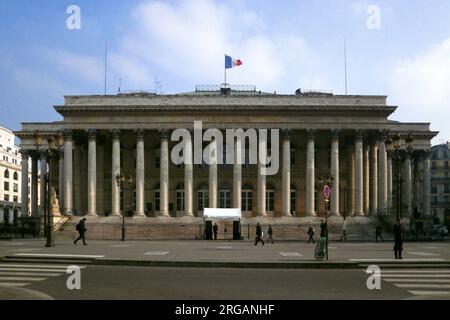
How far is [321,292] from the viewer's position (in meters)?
18.3

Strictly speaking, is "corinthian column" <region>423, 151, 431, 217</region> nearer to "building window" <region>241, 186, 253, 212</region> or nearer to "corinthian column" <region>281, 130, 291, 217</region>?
"corinthian column" <region>281, 130, 291, 217</region>

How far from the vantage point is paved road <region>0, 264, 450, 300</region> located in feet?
57.3

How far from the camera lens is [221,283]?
20.5 m

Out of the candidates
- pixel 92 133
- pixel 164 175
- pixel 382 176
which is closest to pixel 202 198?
pixel 164 175

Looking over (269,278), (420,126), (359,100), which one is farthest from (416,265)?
(420,126)

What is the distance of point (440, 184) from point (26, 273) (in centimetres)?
11418

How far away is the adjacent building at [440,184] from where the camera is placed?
123938 millimetres

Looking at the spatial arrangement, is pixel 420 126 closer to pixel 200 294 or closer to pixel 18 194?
pixel 200 294

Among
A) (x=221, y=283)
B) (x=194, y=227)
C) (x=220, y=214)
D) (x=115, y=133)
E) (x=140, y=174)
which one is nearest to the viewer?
(x=221, y=283)

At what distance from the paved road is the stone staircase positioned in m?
38.0


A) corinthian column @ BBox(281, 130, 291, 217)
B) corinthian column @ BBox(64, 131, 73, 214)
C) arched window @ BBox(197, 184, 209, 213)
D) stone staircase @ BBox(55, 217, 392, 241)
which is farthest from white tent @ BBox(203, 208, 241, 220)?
corinthian column @ BBox(64, 131, 73, 214)

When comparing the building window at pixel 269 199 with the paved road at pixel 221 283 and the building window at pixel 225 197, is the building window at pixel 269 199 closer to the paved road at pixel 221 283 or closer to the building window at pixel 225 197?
the building window at pixel 225 197

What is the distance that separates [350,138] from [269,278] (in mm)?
52309

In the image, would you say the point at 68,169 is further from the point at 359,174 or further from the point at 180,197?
the point at 359,174
